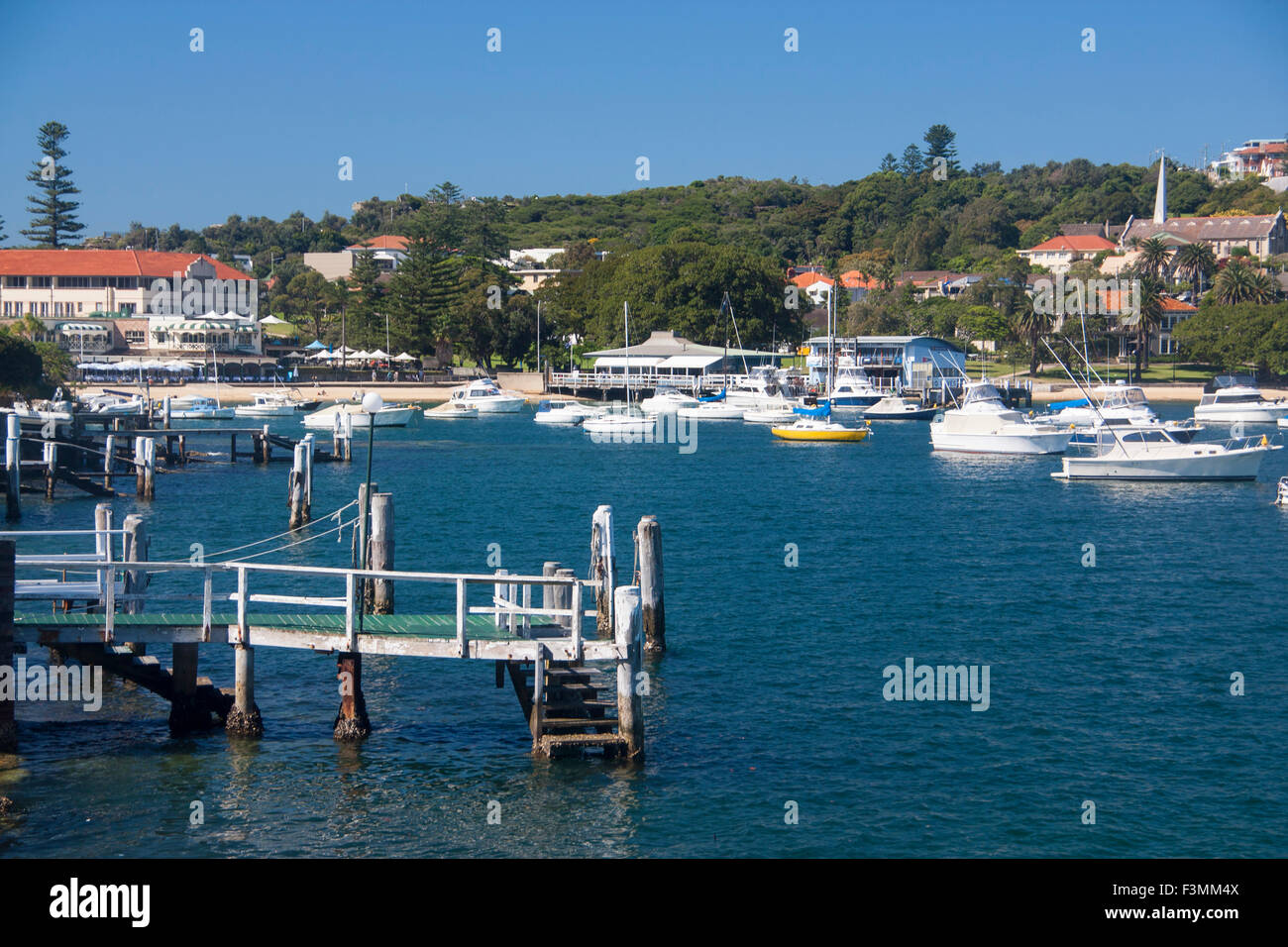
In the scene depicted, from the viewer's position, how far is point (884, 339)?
12938 centimetres

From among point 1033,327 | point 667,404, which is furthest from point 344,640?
point 1033,327

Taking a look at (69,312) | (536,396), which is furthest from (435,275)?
(69,312)

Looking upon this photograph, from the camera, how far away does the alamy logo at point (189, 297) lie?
148 m

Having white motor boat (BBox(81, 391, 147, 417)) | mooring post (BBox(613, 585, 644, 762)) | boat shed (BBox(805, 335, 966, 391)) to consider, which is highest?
boat shed (BBox(805, 335, 966, 391))

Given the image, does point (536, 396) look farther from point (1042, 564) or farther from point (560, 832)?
point (560, 832)

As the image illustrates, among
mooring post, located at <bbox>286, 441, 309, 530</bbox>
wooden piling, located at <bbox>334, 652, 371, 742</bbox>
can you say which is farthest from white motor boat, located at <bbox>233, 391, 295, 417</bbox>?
wooden piling, located at <bbox>334, 652, 371, 742</bbox>

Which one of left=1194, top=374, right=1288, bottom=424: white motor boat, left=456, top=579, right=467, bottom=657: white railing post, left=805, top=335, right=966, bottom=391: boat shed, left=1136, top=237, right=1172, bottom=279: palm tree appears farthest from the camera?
left=1136, top=237, right=1172, bottom=279: palm tree

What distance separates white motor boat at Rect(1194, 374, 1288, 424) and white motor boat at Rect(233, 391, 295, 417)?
73880mm

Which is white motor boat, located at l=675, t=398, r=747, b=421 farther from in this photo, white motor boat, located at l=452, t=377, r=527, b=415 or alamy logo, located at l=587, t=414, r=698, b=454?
white motor boat, located at l=452, t=377, r=527, b=415

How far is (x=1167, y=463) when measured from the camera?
59.8 m

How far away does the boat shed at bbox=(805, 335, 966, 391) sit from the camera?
125 m

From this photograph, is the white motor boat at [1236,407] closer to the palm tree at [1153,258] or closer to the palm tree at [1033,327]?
the palm tree at [1033,327]

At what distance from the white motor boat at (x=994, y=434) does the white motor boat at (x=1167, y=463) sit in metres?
13.2
